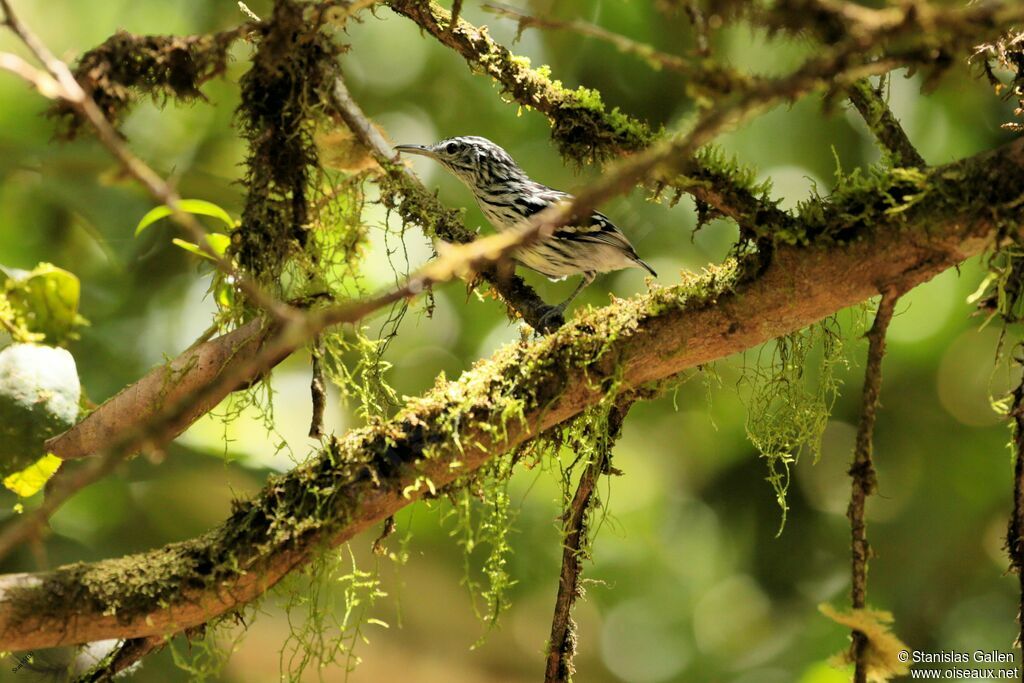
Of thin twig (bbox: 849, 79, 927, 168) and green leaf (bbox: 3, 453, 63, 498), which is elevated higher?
thin twig (bbox: 849, 79, 927, 168)

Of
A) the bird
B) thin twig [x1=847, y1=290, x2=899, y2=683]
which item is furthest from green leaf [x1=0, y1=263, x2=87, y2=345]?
thin twig [x1=847, y1=290, x2=899, y2=683]

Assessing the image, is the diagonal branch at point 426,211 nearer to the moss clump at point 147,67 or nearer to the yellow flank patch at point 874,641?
the moss clump at point 147,67

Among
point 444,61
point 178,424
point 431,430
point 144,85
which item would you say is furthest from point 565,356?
point 444,61

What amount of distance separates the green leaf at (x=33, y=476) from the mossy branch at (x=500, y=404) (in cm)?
58

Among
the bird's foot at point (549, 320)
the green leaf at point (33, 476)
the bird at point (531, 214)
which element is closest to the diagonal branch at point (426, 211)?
the bird's foot at point (549, 320)

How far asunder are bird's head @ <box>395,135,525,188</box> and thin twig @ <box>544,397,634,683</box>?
1.15 metres

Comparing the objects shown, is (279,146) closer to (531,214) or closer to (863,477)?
(531,214)

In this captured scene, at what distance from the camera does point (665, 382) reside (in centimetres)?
183

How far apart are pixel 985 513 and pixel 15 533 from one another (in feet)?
12.4

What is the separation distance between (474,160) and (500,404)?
Answer: 1.35 meters

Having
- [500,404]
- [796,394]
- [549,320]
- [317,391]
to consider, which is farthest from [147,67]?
[796,394]

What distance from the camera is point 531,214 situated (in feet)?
8.64

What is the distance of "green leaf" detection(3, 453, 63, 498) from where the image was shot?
1.93 metres

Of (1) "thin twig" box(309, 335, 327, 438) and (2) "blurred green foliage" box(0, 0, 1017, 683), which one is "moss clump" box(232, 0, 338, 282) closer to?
(1) "thin twig" box(309, 335, 327, 438)
